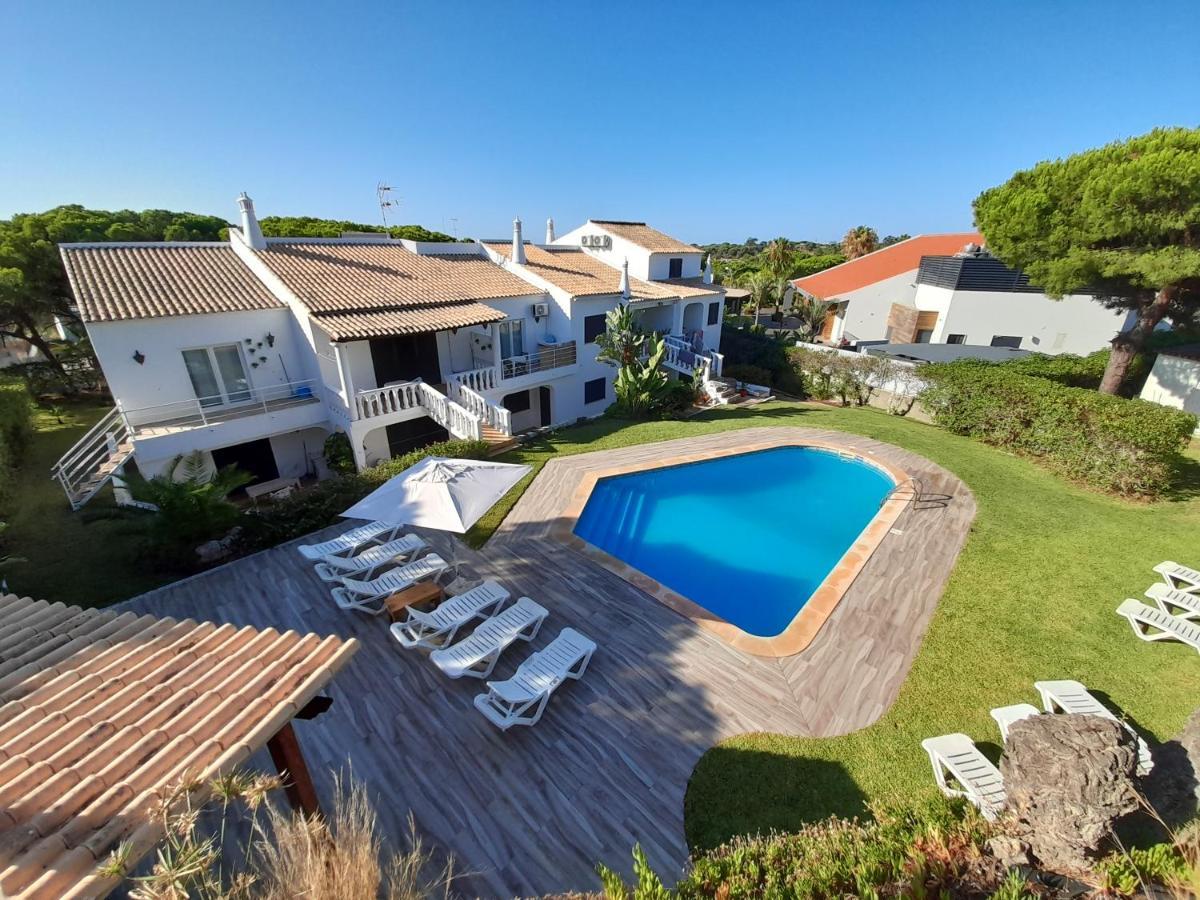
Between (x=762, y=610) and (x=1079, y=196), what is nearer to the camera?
(x=762, y=610)

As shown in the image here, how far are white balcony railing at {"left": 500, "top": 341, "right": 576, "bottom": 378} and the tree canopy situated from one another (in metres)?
17.8

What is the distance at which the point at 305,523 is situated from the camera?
11781 millimetres

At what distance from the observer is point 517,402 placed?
23.3m

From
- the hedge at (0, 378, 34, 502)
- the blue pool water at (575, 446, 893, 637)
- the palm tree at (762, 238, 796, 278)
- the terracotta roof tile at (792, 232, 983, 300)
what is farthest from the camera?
the palm tree at (762, 238, 796, 278)

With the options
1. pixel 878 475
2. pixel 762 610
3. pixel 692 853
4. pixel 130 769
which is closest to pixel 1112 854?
pixel 692 853

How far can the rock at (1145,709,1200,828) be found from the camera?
5.21 metres

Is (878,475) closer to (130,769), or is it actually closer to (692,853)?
(692,853)

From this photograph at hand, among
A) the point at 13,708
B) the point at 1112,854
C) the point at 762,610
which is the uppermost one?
the point at 13,708

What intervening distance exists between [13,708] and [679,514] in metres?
12.3

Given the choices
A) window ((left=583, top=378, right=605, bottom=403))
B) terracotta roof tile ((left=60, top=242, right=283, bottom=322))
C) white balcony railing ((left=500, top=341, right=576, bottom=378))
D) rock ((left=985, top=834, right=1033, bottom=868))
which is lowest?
window ((left=583, top=378, right=605, bottom=403))

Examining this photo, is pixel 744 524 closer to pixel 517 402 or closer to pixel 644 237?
pixel 517 402

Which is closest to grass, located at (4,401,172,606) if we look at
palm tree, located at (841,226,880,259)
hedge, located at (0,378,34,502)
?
hedge, located at (0,378,34,502)

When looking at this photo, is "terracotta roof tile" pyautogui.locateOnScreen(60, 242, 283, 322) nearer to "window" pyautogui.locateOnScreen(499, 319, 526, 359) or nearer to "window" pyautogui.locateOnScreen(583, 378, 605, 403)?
"window" pyautogui.locateOnScreen(499, 319, 526, 359)

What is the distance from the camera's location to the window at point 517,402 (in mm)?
22875
